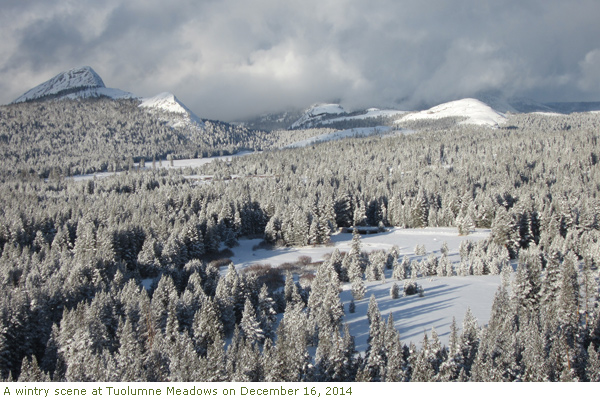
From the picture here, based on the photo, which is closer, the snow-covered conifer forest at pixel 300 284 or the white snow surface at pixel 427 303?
the snow-covered conifer forest at pixel 300 284

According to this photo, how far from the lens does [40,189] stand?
169875mm

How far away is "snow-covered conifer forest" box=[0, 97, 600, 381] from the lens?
35.3 m

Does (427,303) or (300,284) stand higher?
(300,284)

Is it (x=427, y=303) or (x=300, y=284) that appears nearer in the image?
(x=427, y=303)

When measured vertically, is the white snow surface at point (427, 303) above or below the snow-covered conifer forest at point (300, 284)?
below

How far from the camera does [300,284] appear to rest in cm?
6550

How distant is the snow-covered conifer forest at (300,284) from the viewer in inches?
1389

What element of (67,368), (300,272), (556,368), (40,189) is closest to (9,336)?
(67,368)

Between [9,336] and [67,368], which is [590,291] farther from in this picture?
[9,336]

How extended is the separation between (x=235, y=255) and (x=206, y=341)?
183ft

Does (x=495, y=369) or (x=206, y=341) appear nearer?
(x=495, y=369)

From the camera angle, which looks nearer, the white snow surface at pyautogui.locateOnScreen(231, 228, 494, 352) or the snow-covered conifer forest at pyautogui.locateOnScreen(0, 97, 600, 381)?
the snow-covered conifer forest at pyautogui.locateOnScreen(0, 97, 600, 381)

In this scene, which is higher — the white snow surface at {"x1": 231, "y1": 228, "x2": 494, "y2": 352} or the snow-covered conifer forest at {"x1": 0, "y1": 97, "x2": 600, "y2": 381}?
the snow-covered conifer forest at {"x1": 0, "y1": 97, "x2": 600, "y2": 381}
